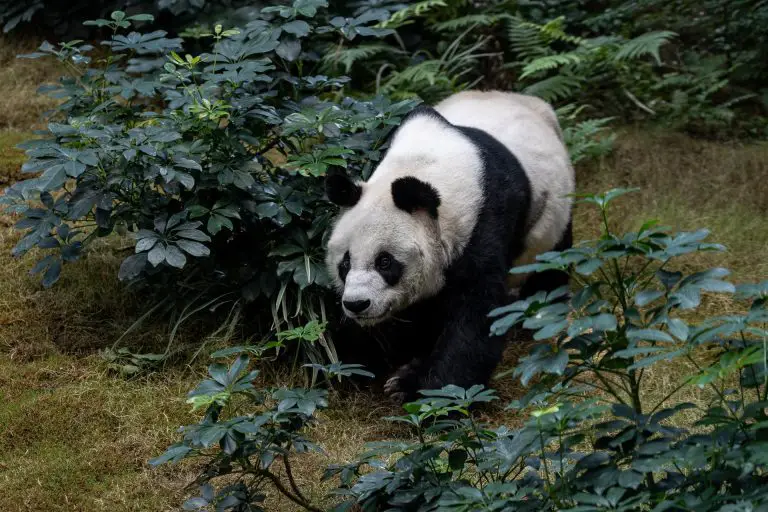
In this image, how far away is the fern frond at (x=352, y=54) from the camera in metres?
8.82

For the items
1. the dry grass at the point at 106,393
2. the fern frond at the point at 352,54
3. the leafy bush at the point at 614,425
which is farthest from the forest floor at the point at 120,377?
the fern frond at the point at 352,54

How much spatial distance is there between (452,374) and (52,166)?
2640 millimetres

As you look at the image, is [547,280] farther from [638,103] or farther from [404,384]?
[638,103]

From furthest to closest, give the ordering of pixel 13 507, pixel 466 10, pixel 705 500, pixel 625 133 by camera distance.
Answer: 1. pixel 466 10
2. pixel 625 133
3. pixel 13 507
4. pixel 705 500

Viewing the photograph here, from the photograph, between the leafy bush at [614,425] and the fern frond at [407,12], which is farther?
the fern frond at [407,12]

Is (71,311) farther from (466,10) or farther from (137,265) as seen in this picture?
(466,10)

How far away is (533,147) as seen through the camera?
652cm

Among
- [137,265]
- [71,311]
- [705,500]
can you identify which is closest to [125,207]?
[137,265]

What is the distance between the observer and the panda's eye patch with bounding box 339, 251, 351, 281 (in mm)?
5664

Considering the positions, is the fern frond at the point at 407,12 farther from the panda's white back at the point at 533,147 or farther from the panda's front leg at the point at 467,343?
the panda's front leg at the point at 467,343

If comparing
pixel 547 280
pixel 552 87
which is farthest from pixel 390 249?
pixel 552 87

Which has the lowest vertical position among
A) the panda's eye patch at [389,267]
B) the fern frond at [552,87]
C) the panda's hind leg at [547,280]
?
the panda's hind leg at [547,280]

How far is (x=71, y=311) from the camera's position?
21.0 feet

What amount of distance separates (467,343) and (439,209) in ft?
2.70
